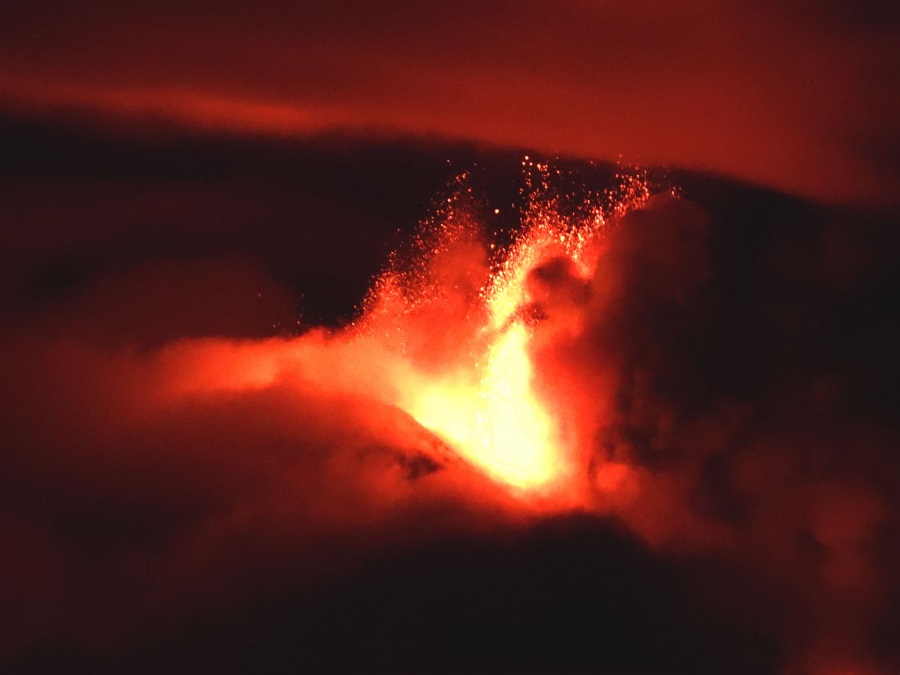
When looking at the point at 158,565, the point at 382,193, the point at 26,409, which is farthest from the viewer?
the point at 382,193

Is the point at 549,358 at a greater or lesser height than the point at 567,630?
greater

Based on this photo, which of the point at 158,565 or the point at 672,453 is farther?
the point at 672,453

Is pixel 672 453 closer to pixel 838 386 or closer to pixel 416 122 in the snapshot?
pixel 838 386

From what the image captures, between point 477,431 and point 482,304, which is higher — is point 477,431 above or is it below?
below

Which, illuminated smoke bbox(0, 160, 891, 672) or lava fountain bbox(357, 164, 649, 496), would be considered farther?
lava fountain bbox(357, 164, 649, 496)

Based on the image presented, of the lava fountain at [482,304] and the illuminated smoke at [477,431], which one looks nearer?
the illuminated smoke at [477,431]

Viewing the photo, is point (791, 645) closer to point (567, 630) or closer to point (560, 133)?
point (567, 630)

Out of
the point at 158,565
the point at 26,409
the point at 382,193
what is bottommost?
the point at 158,565

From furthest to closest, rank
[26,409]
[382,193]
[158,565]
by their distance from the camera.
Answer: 1. [382,193]
2. [26,409]
3. [158,565]

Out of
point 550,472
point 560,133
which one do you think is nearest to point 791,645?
point 550,472
